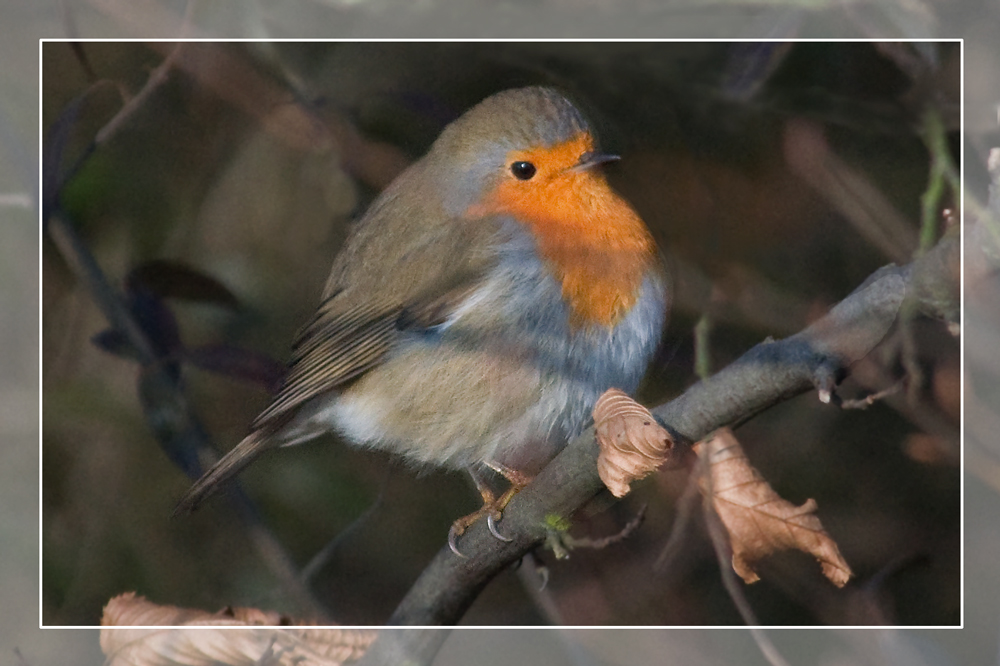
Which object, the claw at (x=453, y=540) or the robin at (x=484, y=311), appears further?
the claw at (x=453, y=540)

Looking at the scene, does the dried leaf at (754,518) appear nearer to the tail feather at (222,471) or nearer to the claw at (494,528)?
the claw at (494,528)

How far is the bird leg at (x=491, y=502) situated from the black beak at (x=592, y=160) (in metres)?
0.58

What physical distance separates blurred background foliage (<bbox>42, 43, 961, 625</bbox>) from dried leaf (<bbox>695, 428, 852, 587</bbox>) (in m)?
0.03

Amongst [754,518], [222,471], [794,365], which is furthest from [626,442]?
[222,471]

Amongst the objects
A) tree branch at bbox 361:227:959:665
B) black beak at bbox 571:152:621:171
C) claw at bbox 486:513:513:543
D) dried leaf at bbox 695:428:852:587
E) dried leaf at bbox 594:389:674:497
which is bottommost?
dried leaf at bbox 695:428:852:587

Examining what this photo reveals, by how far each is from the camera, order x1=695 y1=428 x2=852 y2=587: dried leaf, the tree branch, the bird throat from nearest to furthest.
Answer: the tree branch
the bird throat
x1=695 y1=428 x2=852 y2=587: dried leaf

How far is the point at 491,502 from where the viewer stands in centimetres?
194

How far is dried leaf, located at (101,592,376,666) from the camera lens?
77.0 inches

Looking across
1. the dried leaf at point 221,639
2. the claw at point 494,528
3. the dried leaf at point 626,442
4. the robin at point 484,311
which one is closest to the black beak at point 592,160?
the robin at point 484,311

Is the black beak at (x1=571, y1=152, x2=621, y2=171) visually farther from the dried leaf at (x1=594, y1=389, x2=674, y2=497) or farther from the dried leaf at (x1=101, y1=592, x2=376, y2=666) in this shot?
the dried leaf at (x1=101, y1=592, x2=376, y2=666)

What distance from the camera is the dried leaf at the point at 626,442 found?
1.32 meters

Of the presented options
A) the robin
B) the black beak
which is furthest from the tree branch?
the black beak

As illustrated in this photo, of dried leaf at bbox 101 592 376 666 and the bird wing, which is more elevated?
the bird wing

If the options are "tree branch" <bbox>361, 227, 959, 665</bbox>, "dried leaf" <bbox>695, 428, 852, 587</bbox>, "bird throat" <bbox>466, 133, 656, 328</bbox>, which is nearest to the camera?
"tree branch" <bbox>361, 227, 959, 665</bbox>
